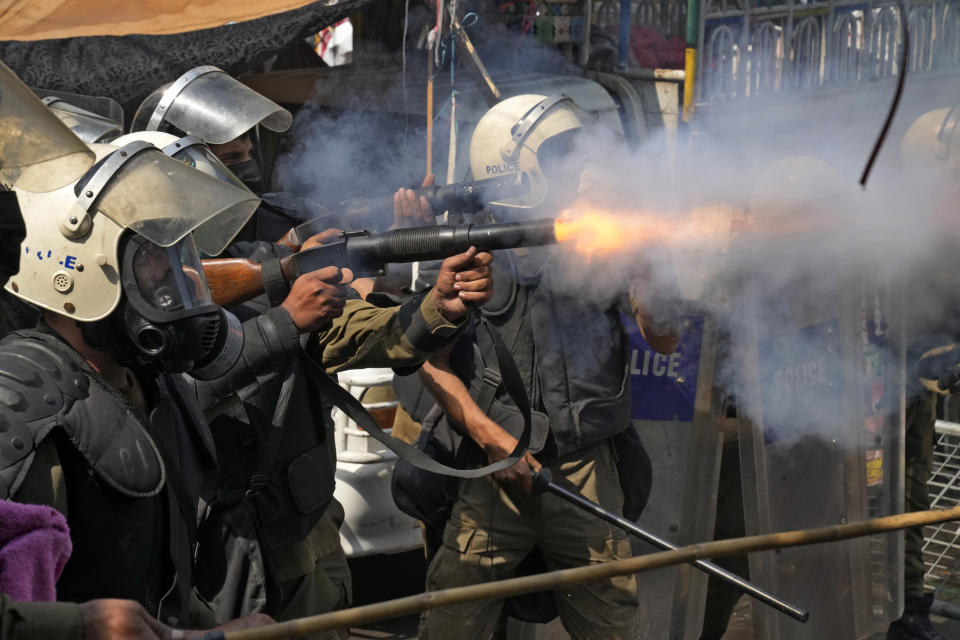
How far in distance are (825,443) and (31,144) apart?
354cm

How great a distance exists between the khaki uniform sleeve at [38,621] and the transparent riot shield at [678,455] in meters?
3.00

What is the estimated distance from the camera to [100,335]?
2467 millimetres

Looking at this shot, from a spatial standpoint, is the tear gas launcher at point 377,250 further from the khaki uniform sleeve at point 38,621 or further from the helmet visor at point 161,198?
the khaki uniform sleeve at point 38,621

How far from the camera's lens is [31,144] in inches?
95.8

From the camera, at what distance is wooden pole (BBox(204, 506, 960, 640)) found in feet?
6.30

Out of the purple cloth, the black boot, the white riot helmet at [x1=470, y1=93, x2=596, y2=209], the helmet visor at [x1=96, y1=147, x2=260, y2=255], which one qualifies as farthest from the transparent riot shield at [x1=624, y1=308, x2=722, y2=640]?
the purple cloth

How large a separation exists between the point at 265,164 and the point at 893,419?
3.73 metres

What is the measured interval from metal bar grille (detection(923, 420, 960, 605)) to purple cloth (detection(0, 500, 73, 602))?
16.6 ft

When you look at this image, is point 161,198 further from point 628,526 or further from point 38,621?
point 628,526

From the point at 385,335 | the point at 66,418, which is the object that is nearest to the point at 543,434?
the point at 385,335

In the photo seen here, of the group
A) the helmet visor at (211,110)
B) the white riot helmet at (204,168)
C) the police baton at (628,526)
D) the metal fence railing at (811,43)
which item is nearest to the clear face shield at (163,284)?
the white riot helmet at (204,168)

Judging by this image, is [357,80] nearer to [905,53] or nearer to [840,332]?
[840,332]

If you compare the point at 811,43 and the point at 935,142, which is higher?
the point at 811,43

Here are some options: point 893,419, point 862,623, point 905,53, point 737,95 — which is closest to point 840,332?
point 893,419
